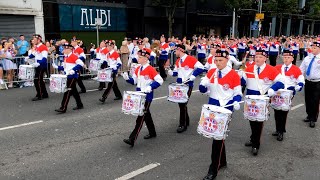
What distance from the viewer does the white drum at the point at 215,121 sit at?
5.12m

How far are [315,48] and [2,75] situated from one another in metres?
11.0

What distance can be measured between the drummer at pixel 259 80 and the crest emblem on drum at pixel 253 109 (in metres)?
0.38

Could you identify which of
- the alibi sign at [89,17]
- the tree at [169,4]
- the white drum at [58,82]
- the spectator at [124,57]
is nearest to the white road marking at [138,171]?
the white drum at [58,82]

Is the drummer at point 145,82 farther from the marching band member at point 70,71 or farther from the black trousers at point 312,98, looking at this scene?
the black trousers at point 312,98

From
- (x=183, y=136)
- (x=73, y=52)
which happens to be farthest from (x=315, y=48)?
(x=73, y=52)

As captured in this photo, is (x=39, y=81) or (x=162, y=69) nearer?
(x=39, y=81)

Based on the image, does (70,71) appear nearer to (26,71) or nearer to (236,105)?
(26,71)

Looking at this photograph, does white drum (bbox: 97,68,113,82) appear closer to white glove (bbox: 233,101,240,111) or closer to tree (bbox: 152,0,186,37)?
white glove (bbox: 233,101,240,111)

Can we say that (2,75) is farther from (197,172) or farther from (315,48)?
(315,48)

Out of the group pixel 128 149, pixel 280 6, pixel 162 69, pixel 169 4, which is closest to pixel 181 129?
pixel 128 149

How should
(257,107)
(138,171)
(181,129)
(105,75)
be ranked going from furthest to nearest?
(105,75), (181,129), (257,107), (138,171)

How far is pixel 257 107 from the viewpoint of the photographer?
602cm

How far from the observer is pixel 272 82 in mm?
6516

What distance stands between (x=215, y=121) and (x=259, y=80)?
1879 millimetres
